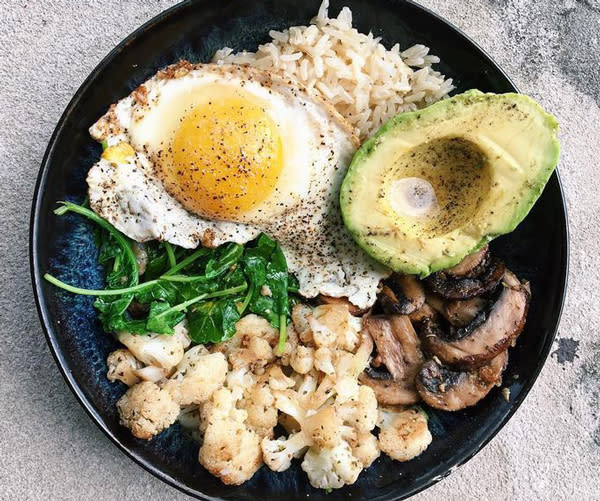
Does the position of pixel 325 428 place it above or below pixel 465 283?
below

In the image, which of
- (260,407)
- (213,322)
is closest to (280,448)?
(260,407)

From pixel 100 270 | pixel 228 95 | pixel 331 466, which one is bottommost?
pixel 331 466

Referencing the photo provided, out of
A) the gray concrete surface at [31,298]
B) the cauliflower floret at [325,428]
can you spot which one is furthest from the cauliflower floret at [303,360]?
the gray concrete surface at [31,298]

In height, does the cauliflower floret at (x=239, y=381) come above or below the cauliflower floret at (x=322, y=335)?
below

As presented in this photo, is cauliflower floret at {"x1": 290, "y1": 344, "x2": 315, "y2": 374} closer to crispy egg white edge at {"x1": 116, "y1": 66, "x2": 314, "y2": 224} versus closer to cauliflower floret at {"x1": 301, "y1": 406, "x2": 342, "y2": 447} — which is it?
cauliflower floret at {"x1": 301, "y1": 406, "x2": 342, "y2": 447}

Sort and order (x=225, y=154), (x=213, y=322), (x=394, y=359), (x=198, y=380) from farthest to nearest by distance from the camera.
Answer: (x=394, y=359), (x=213, y=322), (x=198, y=380), (x=225, y=154)

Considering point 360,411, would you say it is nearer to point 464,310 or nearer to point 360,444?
point 360,444

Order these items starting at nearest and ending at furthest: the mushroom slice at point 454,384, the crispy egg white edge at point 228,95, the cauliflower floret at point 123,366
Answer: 1. the crispy egg white edge at point 228,95
2. the cauliflower floret at point 123,366
3. the mushroom slice at point 454,384

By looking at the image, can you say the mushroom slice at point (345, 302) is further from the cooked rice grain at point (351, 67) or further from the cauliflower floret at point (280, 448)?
the cooked rice grain at point (351, 67)
